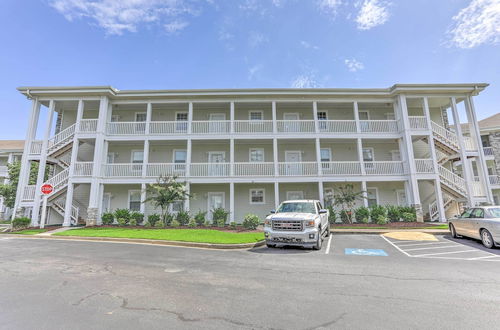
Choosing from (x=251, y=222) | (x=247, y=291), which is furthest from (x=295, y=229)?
(x=251, y=222)

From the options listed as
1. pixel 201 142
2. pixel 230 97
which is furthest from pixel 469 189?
pixel 201 142

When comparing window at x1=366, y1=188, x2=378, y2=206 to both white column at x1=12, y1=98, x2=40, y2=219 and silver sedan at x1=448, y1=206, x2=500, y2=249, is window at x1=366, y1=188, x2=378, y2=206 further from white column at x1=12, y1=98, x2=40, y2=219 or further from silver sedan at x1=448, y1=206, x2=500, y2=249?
white column at x1=12, y1=98, x2=40, y2=219

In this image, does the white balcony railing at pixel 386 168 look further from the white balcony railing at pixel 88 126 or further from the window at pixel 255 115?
the white balcony railing at pixel 88 126

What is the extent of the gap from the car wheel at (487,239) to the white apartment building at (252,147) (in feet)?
22.1

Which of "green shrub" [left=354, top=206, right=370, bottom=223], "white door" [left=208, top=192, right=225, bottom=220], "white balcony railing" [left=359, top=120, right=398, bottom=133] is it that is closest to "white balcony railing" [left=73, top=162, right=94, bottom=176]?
"white door" [left=208, top=192, right=225, bottom=220]

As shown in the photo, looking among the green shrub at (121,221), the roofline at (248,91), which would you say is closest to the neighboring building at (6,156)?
the roofline at (248,91)

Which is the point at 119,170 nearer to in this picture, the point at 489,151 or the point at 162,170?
the point at 162,170

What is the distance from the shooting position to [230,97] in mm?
17422

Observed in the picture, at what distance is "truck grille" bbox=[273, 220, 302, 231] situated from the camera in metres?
8.40

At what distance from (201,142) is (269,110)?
631 cm

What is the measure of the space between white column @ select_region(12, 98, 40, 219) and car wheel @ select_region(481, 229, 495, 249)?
84.0 feet

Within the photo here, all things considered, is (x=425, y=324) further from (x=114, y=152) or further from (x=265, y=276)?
(x=114, y=152)

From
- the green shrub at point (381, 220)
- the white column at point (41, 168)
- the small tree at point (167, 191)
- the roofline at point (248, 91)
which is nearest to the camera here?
the small tree at point (167, 191)

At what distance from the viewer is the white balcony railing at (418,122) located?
54.8ft
